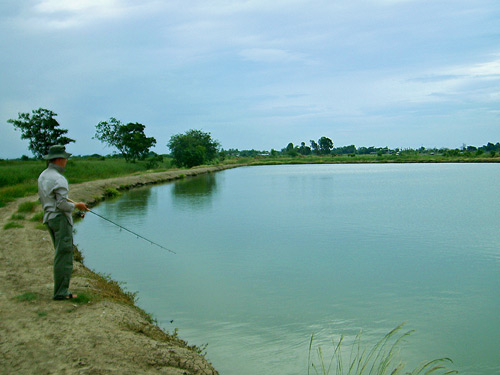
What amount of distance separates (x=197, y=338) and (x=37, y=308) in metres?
1.73

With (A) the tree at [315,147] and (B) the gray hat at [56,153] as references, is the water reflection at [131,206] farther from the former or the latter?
(A) the tree at [315,147]

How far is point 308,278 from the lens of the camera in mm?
7406

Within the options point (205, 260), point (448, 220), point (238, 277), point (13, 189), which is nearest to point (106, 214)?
point (13, 189)

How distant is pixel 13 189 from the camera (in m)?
17.1

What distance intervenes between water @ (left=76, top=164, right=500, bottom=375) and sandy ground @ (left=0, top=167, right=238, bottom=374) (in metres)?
0.79

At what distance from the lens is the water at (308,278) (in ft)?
16.5

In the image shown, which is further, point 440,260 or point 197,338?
point 440,260

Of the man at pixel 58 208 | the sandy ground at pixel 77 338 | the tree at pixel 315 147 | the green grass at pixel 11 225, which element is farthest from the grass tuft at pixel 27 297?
the tree at pixel 315 147

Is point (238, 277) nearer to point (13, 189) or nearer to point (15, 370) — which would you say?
point (15, 370)

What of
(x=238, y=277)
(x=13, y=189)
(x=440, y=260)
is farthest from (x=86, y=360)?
(x=13, y=189)

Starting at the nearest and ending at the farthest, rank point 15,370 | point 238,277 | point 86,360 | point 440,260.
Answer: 1. point 15,370
2. point 86,360
3. point 238,277
4. point 440,260

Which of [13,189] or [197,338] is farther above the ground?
[13,189]

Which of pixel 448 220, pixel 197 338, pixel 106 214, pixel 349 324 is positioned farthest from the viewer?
pixel 106 214

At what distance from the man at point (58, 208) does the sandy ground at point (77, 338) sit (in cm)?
42
